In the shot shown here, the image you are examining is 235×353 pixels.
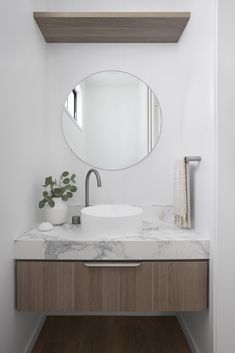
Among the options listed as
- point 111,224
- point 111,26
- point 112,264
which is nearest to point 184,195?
point 111,224

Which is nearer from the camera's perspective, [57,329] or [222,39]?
[222,39]

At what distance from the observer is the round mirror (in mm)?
2053

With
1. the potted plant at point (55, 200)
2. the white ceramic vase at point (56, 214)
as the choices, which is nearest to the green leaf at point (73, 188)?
the potted plant at point (55, 200)

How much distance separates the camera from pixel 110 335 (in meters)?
1.86

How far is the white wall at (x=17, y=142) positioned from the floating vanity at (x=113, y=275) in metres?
0.13

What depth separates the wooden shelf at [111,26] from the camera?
1.77 m

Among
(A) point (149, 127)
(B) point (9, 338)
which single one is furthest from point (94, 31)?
(B) point (9, 338)

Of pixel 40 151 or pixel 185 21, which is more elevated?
pixel 185 21

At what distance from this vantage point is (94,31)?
190cm

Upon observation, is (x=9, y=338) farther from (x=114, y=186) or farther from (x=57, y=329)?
(x=114, y=186)

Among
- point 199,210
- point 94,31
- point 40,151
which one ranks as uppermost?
point 94,31

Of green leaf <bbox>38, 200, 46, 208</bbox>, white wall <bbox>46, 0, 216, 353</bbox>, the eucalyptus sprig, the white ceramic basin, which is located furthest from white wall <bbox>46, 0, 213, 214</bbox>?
the white ceramic basin

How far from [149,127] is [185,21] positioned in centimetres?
72

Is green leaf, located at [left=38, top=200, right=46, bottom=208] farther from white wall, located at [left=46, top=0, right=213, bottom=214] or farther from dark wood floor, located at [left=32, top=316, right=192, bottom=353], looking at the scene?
dark wood floor, located at [left=32, top=316, right=192, bottom=353]
